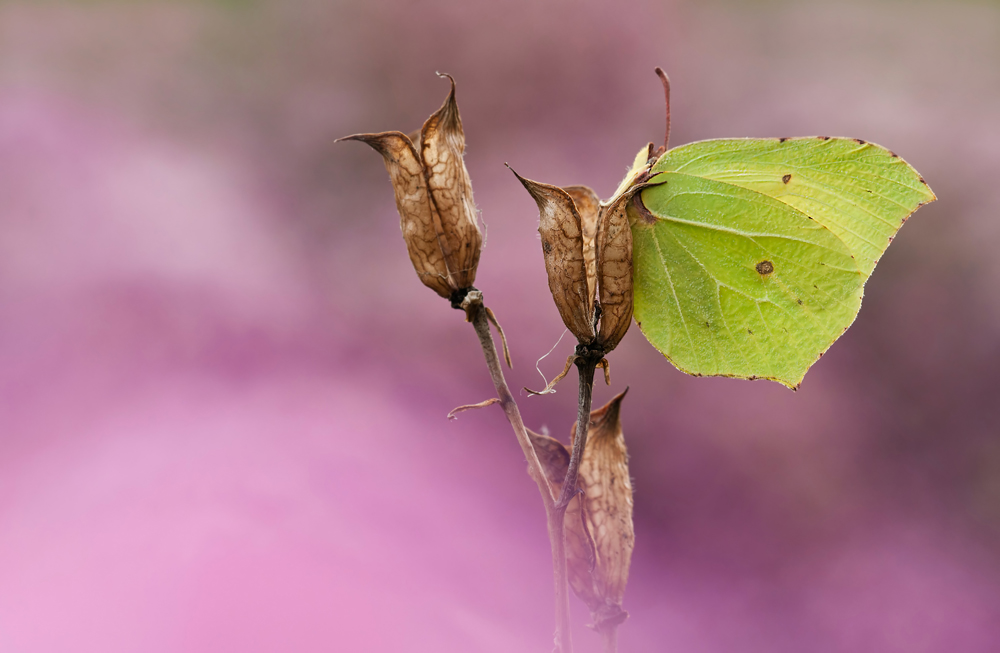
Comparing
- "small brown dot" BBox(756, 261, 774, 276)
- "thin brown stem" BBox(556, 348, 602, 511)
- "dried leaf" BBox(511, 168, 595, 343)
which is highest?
"dried leaf" BBox(511, 168, 595, 343)

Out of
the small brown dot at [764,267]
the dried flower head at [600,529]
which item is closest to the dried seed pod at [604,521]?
the dried flower head at [600,529]

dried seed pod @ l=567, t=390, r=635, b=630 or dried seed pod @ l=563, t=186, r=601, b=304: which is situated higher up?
dried seed pod @ l=563, t=186, r=601, b=304

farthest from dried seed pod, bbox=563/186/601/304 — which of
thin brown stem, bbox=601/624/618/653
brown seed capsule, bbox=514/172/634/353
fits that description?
thin brown stem, bbox=601/624/618/653

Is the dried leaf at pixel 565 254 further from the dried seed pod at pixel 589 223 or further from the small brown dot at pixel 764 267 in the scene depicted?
the small brown dot at pixel 764 267

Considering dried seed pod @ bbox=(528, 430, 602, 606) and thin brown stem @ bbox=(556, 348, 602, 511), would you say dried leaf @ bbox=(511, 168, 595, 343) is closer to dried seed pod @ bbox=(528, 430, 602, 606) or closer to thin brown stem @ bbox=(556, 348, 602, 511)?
thin brown stem @ bbox=(556, 348, 602, 511)

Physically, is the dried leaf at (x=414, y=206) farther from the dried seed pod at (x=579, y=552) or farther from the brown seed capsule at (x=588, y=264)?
the dried seed pod at (x=579, y=552)

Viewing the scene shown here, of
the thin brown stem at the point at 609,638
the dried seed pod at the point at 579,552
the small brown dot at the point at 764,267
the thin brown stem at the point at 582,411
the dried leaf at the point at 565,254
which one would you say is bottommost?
the thin brown stem at the point at 609,638

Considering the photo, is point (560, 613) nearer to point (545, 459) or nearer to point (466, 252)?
point (545, 459)

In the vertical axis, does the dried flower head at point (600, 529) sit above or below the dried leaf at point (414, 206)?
below
